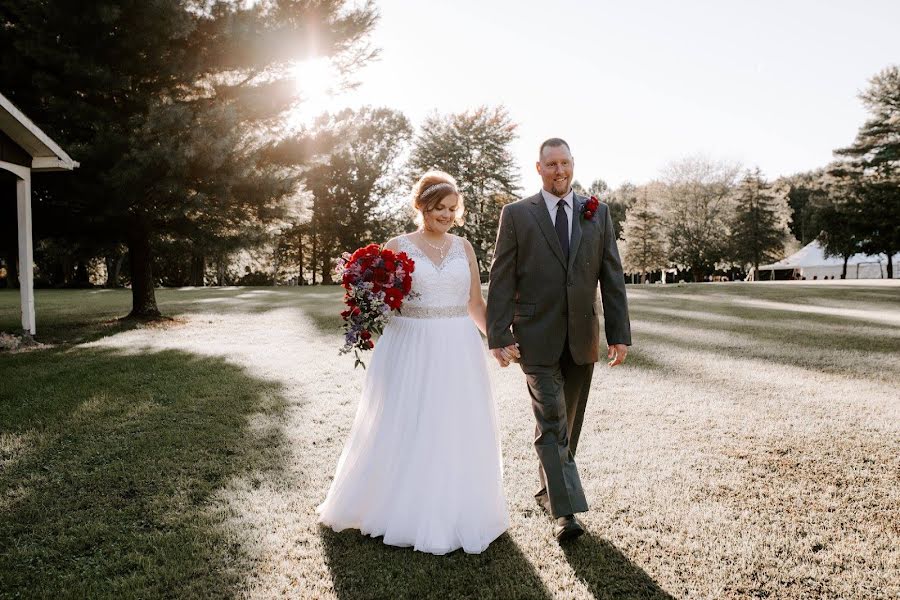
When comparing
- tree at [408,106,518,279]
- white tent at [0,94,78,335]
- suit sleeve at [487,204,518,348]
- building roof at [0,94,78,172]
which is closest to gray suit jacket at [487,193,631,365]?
suit sleeve at [487,204,518,348]

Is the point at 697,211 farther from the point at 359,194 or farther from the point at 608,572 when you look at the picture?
the point at 608,572

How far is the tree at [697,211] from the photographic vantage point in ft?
149

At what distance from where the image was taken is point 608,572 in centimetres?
312

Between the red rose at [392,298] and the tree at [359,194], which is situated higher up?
the tree at [359,194]

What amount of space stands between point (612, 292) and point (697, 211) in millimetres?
47445

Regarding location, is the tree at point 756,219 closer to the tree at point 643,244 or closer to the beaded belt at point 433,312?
the tree at point 643,244

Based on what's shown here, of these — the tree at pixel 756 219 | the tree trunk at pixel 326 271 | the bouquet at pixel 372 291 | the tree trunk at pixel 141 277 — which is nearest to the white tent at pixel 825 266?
the tree at pixel 756 219

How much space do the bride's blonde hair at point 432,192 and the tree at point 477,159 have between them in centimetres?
3608

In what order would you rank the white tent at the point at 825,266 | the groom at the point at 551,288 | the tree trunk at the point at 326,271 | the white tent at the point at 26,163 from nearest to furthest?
the groom at the point at 551,288 < the white tent at the point at 26,163 < the tree trunk at the point at 326,271 < the white tent at the point at 825,266

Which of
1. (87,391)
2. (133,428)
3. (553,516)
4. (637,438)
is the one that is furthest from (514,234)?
(87,391)

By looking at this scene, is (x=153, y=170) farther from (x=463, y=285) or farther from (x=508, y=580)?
(x=508, y=580)

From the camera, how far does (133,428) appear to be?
19.1ft

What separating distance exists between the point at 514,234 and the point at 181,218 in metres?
12.8

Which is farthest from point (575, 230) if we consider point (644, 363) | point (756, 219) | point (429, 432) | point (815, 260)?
point (815, 260)
